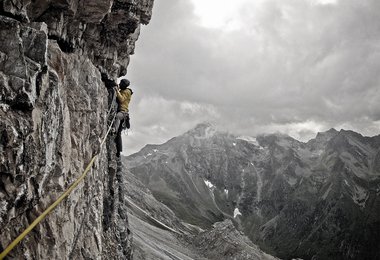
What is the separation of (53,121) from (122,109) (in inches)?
482

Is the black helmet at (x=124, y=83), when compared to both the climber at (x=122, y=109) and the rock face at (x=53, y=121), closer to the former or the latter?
the climber at (x=122, y=109)

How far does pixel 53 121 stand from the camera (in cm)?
1169

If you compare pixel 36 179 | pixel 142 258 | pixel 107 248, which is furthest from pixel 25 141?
pixel 142 258

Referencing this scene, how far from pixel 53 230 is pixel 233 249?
7499cm

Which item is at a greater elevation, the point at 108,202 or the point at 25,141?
the point at 25,141

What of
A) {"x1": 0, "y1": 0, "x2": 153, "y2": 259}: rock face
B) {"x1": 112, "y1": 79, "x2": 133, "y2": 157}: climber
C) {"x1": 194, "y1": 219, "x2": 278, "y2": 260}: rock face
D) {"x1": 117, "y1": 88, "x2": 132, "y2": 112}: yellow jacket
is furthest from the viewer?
{"x1": 194, "y1": 219, "x2": 278, "y2": 260}: rock face

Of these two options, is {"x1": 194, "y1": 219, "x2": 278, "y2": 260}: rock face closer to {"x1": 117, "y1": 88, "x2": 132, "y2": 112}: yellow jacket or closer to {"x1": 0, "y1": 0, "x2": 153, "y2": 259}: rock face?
{"x1": 117, "y1": 88, "x2": 132, "y2": 112}: yellow jacket

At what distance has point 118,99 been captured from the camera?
23812 mm

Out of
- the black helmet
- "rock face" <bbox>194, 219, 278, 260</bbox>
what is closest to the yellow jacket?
the black helmet

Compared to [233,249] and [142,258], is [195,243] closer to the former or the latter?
[233,249]

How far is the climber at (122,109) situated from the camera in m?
23.6

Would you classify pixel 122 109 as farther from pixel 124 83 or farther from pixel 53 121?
pixel 53 121

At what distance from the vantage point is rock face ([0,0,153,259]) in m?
9.28

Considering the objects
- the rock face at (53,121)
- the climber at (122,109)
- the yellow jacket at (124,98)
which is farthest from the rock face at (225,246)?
the rock face at (53,121)
